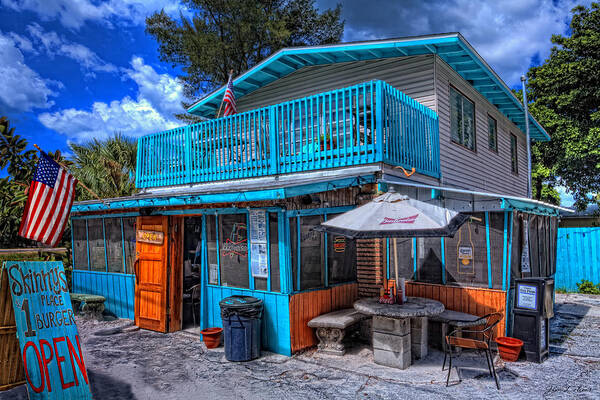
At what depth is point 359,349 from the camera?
7617 mm

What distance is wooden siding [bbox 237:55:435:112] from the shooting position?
A: 10.2 meters

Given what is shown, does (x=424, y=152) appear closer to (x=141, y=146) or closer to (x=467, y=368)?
(x=467, y=368)

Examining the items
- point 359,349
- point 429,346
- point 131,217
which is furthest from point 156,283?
point 429,346

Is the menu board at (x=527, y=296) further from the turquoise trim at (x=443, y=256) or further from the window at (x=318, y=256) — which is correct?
the window at (x=318, y=256)

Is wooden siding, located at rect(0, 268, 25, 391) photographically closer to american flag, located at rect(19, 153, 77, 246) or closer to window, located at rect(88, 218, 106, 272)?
american flag, located at rect(19, 153, 77, 246)

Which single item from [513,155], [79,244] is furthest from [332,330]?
[513,155]

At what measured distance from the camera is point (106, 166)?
14008 millimetres

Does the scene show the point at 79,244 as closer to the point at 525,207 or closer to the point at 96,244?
the point at 96,244

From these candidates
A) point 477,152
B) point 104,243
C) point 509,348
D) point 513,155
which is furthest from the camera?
point 513,155

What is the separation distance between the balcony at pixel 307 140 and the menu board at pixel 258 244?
168cm

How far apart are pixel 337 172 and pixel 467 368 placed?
418 centimetres

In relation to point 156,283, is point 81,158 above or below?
above

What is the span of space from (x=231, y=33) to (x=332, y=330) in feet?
65.4

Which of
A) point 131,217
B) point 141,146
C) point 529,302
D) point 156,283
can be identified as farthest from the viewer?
point 141,146
